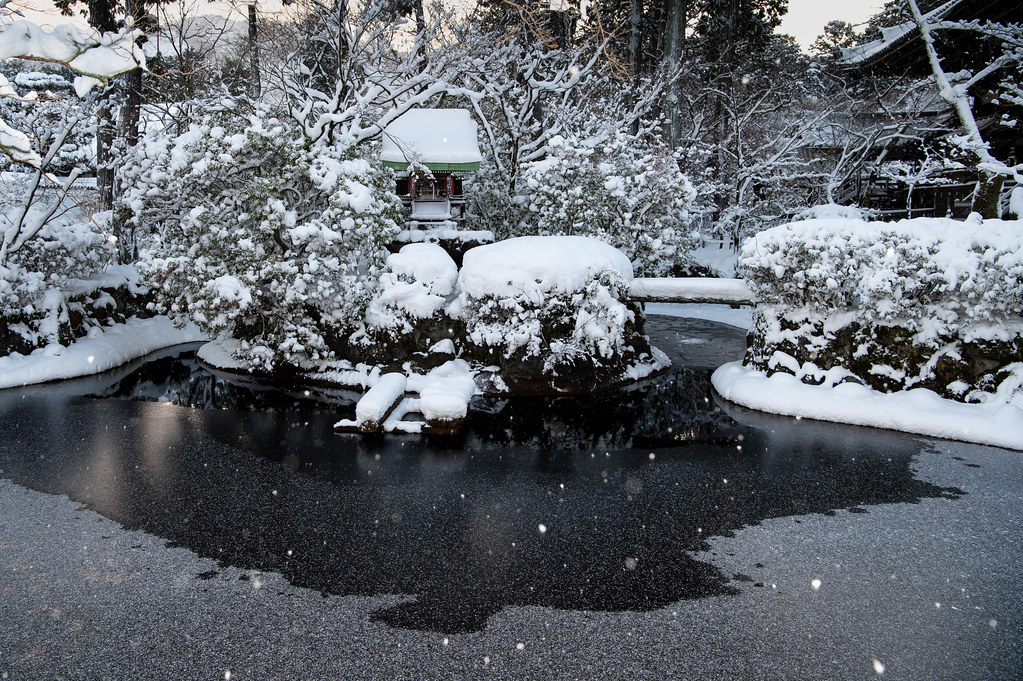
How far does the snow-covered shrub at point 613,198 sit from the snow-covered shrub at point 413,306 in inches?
225

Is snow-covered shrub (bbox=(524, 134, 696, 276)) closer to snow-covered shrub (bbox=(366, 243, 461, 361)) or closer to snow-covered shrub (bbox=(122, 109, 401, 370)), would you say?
snow-covered shrub (bbox=(122, 109, 401, 370))

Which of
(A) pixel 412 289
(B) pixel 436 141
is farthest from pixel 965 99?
(B) pixel 436 141

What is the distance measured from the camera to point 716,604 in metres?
4.20

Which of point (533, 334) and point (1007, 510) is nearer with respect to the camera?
point (1007, 510)

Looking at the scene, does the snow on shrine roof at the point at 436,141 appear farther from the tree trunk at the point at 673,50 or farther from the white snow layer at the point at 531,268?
the tree trunk at the point at 673,50

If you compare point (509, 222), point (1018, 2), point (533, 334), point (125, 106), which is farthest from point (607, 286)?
point (125, 106)

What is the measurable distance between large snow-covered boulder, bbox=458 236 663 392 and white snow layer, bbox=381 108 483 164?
6.51 m

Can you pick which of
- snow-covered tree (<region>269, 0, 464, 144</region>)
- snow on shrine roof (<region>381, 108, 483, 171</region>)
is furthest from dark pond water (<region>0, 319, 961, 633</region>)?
snow on shrine roof (<region>381, 108, 483, 171</region>)

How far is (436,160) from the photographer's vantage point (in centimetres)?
1647

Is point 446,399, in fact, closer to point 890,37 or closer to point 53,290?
point 53,290

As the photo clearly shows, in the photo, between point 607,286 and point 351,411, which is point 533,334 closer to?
point 607,286

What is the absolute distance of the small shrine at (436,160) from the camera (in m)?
16.7

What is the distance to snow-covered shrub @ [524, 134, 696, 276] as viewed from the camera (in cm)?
1502

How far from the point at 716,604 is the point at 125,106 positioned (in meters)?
18.0
